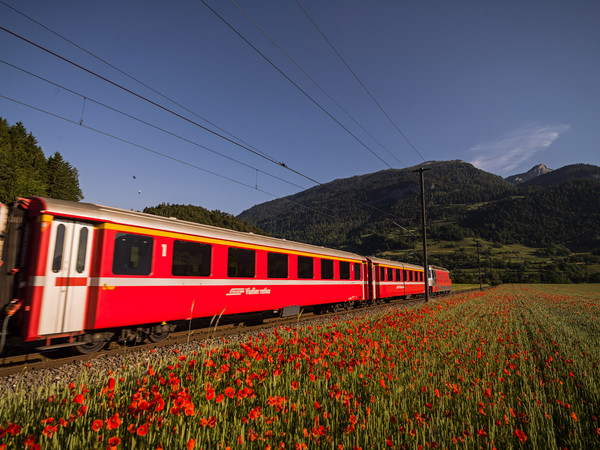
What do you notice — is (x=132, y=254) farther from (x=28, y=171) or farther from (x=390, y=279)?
(x=28, y=171)

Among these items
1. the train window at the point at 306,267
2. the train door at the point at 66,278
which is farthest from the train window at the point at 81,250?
the train window at the point at 306,267

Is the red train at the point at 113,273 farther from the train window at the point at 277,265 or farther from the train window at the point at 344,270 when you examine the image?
the train window at the point at 344,270

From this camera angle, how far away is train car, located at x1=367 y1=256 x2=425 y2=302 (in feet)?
66.4

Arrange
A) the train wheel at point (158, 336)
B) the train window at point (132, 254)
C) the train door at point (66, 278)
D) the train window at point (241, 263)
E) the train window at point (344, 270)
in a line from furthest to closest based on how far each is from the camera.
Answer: the train window at point (344, 270), the train window at point (241, 263), the train wheel at point (158, 336), the train window at point (132, 254), the train door at point (66, 278)

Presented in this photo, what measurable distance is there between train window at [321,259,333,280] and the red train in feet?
12.8

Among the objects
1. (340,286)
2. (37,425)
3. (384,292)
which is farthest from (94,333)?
(384,292)

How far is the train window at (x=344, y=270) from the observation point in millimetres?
16844

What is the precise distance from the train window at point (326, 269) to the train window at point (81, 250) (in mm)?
10411

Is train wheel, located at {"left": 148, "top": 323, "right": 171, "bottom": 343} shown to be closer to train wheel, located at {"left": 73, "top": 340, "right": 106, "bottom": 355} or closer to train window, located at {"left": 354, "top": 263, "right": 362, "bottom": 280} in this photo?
train wheel, located at {"left": 73, "top": 340, "right": 106, "bottom": 355}

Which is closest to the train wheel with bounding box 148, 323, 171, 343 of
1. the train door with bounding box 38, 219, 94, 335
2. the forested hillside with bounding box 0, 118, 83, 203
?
the train door with bounding box 38, 219, 94, 335

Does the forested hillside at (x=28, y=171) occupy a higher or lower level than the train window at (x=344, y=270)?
higher

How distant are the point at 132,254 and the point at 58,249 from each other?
1480mm

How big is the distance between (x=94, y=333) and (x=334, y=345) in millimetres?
5658

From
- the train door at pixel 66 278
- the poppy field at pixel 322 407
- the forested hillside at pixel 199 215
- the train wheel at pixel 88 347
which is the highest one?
the forested hillside at pixel 199 215
